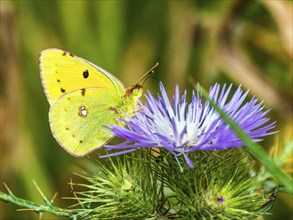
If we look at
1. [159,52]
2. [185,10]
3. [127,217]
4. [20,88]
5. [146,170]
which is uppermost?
[185,10]

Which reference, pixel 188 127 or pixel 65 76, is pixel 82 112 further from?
pixel 188 127

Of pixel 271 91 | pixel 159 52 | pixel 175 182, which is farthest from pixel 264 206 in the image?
pixel 159 52

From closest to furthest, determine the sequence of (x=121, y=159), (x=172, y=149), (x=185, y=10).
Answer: (x=172, y=149), (x=121, y=159), (x=185, y=10)

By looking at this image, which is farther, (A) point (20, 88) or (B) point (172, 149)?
(A) point (20, 88)

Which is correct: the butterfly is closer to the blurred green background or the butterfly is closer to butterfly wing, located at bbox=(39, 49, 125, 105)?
butterfly wing, located at bbox=(39, 49, 125, 105)

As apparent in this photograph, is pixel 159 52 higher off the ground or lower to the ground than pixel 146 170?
higher

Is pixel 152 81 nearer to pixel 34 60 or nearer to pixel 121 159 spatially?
pixel 34 60

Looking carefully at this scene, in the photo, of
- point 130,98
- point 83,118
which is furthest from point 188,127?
point 83,118
